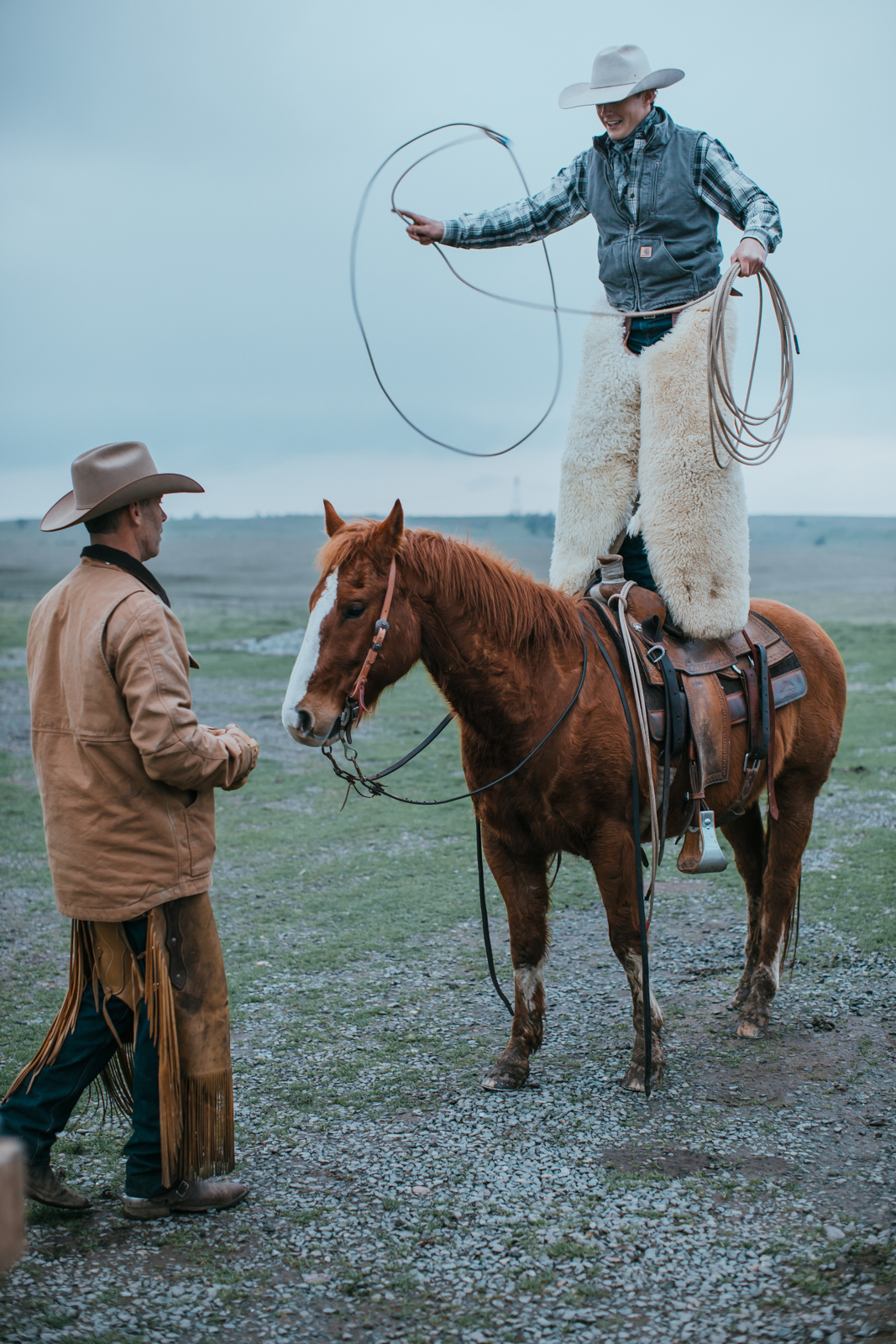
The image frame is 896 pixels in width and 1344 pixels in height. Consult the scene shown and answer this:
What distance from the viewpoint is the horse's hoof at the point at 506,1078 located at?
3832 millimetres

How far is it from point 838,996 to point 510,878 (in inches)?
76.0

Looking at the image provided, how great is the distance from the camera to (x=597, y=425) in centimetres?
433

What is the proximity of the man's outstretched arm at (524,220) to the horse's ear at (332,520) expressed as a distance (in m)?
1.43

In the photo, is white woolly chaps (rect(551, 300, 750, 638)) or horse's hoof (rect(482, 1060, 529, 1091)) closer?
horse's hoof (rect(482, 1060, 529, 1091))

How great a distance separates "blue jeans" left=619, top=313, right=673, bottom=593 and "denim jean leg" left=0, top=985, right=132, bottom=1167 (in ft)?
8.97

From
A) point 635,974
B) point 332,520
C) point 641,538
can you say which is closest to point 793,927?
point 635,974

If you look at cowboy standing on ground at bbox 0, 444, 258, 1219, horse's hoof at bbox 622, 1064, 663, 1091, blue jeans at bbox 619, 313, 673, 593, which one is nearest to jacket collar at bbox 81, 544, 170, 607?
cowboy standing on ground at bbox 0, 444, 258, 1219

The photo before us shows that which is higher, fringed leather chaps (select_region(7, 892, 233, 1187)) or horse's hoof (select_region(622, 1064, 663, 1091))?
fringed leather chaps (select_region(7, 892, 233, 1187))

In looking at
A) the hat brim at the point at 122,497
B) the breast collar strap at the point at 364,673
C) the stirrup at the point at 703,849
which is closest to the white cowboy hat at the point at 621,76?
the breast collar strap at the point at 364,673

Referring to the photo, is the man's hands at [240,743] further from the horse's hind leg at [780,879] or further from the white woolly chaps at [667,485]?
the horse's hind leg at [780,879]

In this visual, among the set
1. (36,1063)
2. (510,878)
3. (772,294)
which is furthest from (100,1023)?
(772,294)

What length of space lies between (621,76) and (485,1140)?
13.7 ft

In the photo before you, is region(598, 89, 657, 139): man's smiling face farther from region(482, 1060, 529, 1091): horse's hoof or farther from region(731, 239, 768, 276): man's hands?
region(482, 1060, 529, 1091): horse's hoof

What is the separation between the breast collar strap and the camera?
3.19 meters
